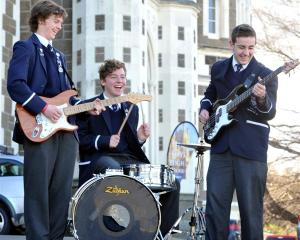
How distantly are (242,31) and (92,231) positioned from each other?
2.26 m

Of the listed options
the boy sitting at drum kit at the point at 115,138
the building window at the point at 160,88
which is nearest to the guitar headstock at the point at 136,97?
the boy sitting at drum kit at the point at 115,138

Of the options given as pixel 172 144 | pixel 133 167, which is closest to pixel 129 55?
pixel 172 144

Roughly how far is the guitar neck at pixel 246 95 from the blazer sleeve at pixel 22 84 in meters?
1.61

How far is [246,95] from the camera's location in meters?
8.07

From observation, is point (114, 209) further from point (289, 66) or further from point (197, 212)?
point (289, 66)

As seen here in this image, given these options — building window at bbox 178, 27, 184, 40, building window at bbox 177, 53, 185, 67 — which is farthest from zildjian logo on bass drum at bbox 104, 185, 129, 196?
building window at bbox 178, 27, 184, 40

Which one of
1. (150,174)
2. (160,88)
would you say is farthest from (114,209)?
(160,88)

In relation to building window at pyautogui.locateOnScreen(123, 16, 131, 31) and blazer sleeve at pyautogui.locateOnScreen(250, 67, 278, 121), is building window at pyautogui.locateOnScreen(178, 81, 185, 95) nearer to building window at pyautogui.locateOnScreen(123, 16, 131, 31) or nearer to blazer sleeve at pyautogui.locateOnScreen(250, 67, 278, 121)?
building window at pyautogui.locateOnScreen(123, 16, 131, 31)

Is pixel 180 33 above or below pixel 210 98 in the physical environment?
above

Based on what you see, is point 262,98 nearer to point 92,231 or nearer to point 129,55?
point 92,231

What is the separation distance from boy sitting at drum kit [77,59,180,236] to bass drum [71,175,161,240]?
2.53 ft

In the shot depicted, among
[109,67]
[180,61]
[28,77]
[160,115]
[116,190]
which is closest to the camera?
[28,77]

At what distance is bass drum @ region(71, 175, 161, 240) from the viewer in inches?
341

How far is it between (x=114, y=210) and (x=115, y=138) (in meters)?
0.96
